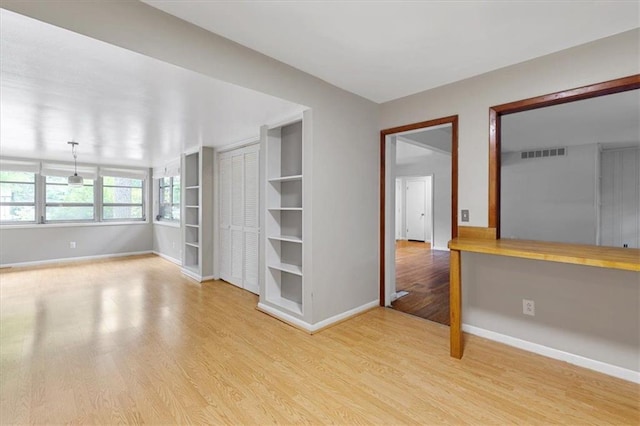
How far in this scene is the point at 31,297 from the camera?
153 inches

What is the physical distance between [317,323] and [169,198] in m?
5.74

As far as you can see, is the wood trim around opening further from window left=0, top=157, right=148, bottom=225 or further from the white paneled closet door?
window left=0, top=157, right=148, bottom=225

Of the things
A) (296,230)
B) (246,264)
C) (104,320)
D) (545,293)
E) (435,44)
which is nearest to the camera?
(435,44)

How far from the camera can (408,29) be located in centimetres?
204

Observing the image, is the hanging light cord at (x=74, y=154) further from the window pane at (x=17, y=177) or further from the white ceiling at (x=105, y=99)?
the window pane at (x=17, y=177)

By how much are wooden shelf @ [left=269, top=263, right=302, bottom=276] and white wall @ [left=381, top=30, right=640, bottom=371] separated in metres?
1.70

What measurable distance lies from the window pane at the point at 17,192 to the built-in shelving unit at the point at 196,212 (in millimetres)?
3587

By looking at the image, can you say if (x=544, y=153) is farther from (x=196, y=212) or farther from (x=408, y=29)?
(x=196, y=212)

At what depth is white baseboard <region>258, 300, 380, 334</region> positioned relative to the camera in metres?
2.87

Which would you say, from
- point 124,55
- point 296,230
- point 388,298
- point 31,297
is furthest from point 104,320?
point 388,298

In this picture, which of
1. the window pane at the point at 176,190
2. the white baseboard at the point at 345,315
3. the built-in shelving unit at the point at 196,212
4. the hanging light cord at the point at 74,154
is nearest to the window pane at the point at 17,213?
the hanging light cord at the point at 74,154

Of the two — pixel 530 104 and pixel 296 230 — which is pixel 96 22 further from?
pixel 530 104

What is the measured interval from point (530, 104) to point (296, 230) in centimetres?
257

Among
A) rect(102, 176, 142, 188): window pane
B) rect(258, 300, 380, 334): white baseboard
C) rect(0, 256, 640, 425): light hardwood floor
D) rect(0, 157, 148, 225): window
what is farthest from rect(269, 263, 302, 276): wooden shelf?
rect(102, 176, 142, 188): window pane
